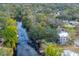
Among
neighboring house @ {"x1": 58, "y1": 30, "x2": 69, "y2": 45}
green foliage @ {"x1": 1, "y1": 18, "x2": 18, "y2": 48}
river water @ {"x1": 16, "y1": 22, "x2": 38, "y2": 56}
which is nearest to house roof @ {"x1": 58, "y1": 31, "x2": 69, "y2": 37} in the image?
neighboring house @ {"x1": 58, "y1": 30, "x2": 69, "y2": 45}

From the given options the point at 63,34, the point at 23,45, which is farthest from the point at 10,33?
the point at 63,34

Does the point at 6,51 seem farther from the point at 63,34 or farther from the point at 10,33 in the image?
the point at 63,34

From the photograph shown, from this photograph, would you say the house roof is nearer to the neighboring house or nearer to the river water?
the neighboring house

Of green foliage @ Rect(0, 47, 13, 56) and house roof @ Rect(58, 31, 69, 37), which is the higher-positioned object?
house roof @ Rect(58, 31, 69, 37)

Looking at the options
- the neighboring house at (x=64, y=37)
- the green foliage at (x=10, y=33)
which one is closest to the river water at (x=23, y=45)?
the green foliage at (x=10, y=33)

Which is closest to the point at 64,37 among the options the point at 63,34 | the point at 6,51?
the point at 63,34

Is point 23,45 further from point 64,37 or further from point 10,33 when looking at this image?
point 64,37

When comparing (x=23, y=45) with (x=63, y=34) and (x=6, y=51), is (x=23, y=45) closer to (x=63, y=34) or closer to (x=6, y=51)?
(x=6, y=51)

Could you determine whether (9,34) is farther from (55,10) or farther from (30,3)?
(55,10)

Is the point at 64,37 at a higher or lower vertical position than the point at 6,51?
higher
